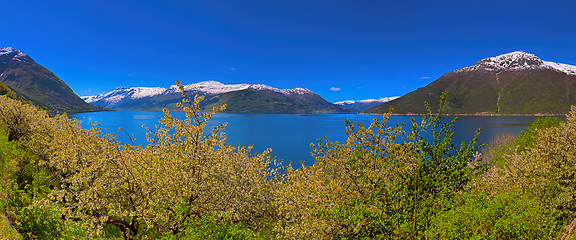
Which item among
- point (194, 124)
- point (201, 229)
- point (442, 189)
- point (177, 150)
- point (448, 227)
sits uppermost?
point (194, 124)

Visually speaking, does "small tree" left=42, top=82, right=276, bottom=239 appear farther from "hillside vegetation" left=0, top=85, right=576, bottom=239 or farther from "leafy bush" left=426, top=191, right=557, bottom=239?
"leafy bush" left=426, top=191, right=557, bottom=239

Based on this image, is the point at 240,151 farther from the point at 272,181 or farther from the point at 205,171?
the point at 205,171

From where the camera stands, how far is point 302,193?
16.4m

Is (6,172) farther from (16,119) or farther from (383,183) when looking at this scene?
(383,183)

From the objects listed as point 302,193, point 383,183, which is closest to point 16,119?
point 302,193

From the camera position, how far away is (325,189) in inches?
581

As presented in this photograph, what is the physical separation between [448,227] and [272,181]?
48.8ft

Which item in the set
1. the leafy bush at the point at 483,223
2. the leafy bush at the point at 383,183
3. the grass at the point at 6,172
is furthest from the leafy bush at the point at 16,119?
the leafy bush at the point at 483,223

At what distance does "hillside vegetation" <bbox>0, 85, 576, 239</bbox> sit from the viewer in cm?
1070

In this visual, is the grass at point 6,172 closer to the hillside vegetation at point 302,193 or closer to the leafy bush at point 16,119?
the hillside vegetation at point 302,193

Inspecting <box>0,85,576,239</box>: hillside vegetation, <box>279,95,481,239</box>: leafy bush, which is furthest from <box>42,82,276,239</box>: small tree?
<box>279,95,481,239</box>: leafy bush

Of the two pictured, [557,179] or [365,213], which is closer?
[365,213]

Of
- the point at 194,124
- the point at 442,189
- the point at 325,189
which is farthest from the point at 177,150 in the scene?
the point at 442,189

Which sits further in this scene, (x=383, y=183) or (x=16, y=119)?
(x=16, y=119)
